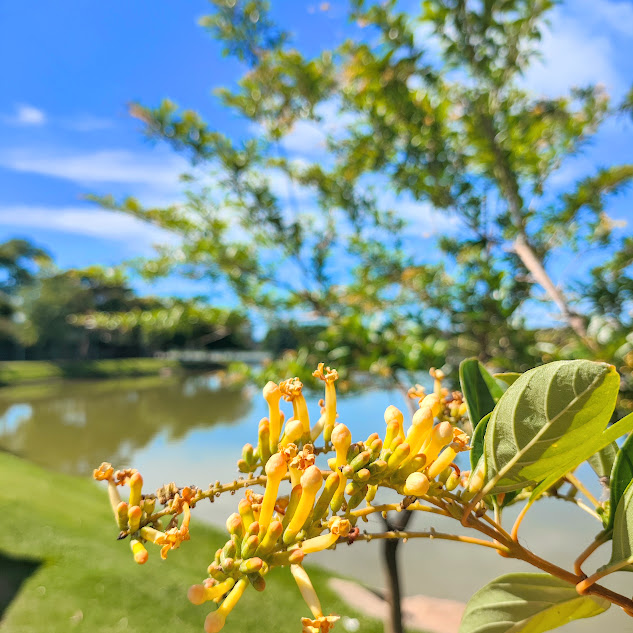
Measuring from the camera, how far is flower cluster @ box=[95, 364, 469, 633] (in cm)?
42

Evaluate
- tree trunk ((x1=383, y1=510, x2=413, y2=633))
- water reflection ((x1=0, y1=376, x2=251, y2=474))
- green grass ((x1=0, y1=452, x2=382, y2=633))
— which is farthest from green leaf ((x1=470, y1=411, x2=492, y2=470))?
water reflection ((x1=0, y1=376, x2=251, y2=474))

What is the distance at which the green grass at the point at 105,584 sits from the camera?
4.13 metres

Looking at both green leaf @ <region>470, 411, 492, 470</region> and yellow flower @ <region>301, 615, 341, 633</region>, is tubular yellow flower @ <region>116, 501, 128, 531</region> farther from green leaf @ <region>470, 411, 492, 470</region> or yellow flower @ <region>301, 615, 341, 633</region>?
green leaf @ <region>470, 411, 492, 470</region>

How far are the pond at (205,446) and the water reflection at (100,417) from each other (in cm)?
3

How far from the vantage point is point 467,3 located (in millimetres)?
2621

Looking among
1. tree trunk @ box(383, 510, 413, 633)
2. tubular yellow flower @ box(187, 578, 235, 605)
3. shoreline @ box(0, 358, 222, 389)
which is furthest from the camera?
shoreline @ box(0, 358, 222, 389)

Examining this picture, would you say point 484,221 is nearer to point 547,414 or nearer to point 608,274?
point 608,274

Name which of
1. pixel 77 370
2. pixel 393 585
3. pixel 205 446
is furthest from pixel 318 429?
pixel 77 370

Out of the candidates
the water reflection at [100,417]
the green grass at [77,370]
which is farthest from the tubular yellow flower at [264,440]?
the green grass at [77,370]

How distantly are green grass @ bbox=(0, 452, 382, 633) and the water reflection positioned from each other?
278 cm

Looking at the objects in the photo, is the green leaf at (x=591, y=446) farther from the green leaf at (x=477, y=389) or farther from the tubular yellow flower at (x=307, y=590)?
the tubular yellow flower at (x=307, y=590)

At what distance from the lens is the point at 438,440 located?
1.55 ft

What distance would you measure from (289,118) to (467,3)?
73.1 inches

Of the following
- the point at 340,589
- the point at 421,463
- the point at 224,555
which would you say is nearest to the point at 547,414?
the point at 421,463
